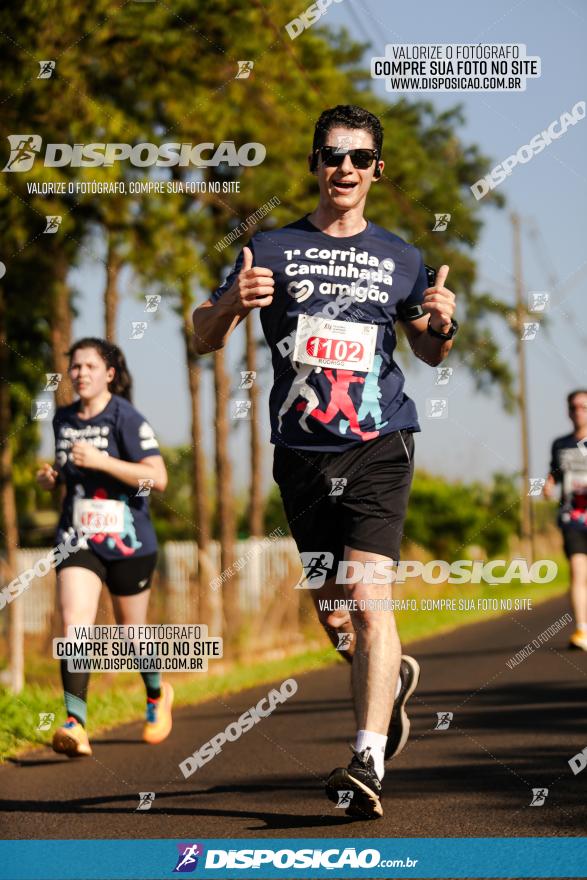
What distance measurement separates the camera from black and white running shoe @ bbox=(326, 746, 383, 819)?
4.10 m

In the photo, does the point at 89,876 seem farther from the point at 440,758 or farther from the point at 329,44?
the point at 329,44

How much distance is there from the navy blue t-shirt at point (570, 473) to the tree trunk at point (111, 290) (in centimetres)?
188

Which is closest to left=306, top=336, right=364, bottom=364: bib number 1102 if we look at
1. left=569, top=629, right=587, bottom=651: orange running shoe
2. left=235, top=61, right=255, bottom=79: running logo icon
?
left=235, top=61, right=255, bottom=79: running logo icon

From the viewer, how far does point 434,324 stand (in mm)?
4500

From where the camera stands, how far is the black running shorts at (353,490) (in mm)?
4473

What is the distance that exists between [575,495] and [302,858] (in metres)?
3.55

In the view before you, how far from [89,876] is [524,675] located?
16.9 ft

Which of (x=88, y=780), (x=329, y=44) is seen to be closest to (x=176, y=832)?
(x=88, y=780)

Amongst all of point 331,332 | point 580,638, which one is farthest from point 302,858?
point 580,638

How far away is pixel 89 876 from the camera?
3693 mm

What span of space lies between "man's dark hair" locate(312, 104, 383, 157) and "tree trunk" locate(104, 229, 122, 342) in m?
1.52

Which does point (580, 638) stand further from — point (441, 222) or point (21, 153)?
point (21, 153)

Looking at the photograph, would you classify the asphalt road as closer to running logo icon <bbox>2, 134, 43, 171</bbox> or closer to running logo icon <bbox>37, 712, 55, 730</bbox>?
running logo icon <bbox>37, 712, 55, 730</bbox>

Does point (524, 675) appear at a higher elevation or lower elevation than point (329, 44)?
lower
